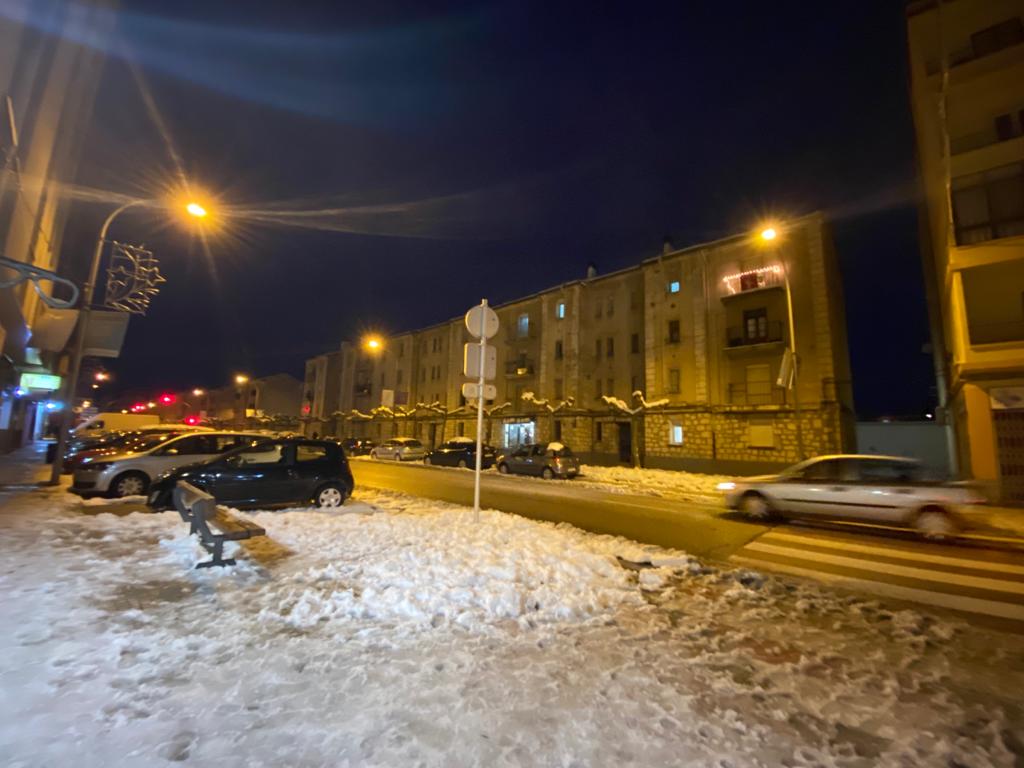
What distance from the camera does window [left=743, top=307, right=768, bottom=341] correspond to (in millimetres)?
24627

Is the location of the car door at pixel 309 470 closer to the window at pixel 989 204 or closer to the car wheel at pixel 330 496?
the car wheel at pixel 330 496

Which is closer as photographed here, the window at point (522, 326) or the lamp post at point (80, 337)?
the lamp post at point (80, 337)

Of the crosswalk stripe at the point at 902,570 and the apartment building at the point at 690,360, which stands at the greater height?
the apartment building at the point at 690,360

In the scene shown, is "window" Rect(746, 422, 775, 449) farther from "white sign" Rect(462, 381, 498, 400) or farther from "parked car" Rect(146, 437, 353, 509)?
"parked car" Rect(146, 437, 353, 509)

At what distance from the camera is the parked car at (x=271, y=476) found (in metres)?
9.28

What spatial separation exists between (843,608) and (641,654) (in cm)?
289

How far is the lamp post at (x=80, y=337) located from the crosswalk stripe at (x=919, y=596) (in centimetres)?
1491

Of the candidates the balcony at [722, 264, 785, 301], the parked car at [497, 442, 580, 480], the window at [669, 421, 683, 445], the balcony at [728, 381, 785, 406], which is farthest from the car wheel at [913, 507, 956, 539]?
the balcony at [722, 264, 785, 301]

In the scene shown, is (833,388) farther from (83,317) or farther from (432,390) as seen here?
(432,390)

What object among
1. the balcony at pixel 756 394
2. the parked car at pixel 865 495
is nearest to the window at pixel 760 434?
the balcony at pixel 756 394

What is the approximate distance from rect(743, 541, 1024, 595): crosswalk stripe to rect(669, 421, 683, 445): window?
62.8ft

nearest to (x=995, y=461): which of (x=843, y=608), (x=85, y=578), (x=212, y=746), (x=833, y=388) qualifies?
(x=833, y=388)

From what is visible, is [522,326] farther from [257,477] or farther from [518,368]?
[257,477]

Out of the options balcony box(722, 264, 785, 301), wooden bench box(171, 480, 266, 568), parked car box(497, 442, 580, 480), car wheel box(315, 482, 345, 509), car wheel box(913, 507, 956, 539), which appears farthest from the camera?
balcony box(722, 264, 785, 301)
